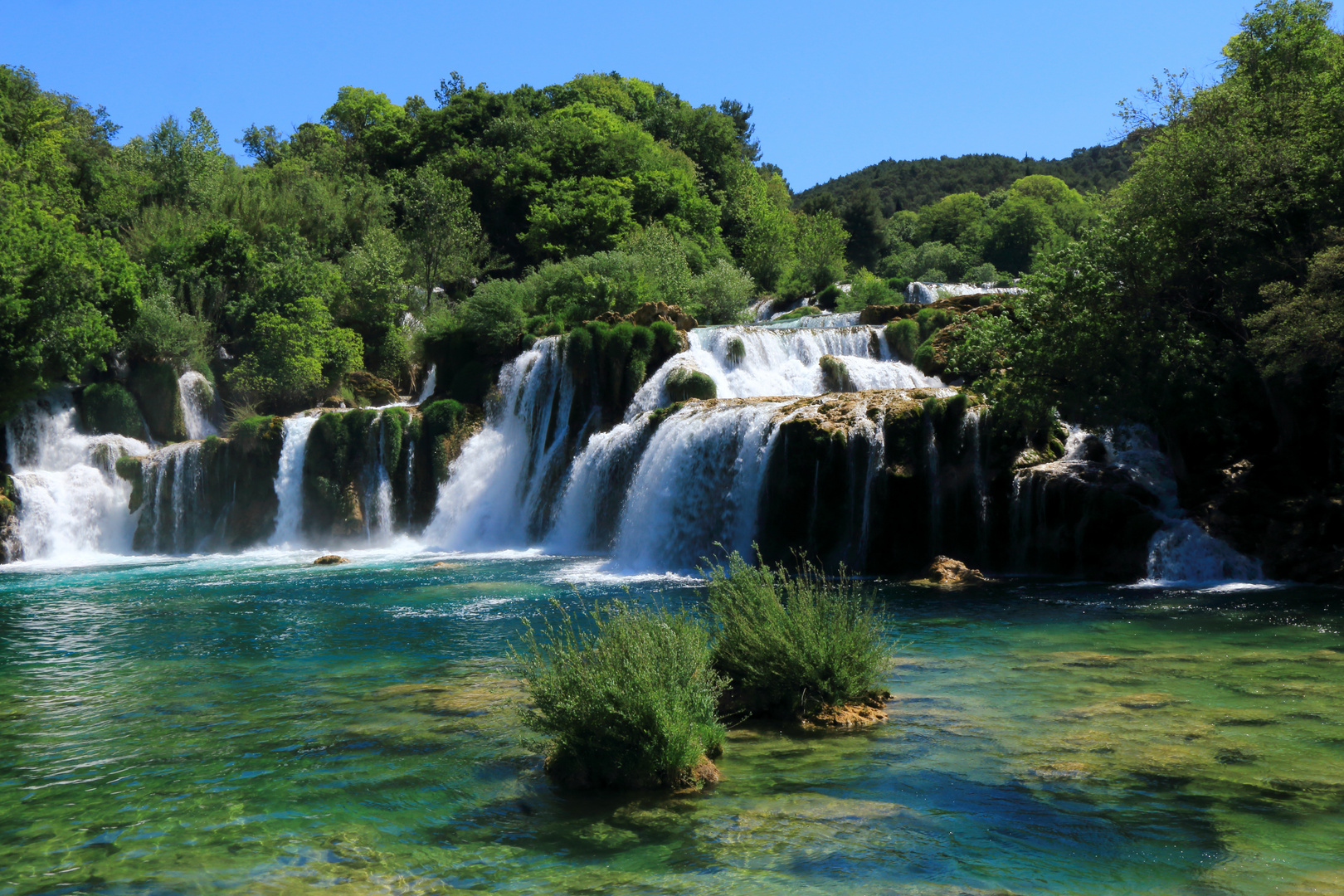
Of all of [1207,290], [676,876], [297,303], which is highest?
[297,303]

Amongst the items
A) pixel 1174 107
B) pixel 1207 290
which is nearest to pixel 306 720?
pixel 1207 290

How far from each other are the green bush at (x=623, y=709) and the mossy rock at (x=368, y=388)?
33421 millimetres

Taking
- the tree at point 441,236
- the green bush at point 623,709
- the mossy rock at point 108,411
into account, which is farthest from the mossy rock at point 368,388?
the green bush at point 623,709

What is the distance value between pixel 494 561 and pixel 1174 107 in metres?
Result: 20.2

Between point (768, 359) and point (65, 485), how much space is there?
23.6 m

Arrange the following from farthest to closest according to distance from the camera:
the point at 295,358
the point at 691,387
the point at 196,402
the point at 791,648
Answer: the point at 295,358 → the point at 196,402 → the point at 691,387 → the point at 791,648

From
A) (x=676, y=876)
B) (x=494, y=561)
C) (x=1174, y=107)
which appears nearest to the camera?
(x=676, y=876)

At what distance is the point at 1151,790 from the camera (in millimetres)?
7191

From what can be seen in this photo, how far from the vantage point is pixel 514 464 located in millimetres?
31656

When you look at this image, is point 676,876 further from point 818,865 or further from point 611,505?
point 611,505

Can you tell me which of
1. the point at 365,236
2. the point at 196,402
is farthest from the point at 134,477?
the point at 365,236

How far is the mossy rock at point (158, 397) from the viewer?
115ft

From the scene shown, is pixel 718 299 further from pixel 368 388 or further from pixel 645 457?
pixel 645 457

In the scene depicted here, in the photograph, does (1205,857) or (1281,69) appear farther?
(1281,69)
